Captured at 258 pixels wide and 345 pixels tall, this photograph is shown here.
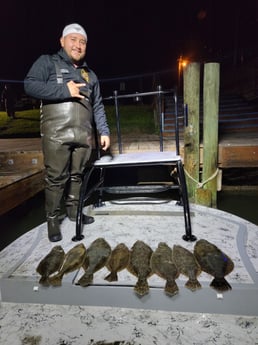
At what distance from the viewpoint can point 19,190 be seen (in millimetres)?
3566

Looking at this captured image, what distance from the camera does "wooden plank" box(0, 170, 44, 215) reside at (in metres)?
3.26

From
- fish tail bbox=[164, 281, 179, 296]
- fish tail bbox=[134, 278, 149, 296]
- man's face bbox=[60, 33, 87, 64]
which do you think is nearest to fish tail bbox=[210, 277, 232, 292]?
fish tail bbox=[164, 281, 179, 296]

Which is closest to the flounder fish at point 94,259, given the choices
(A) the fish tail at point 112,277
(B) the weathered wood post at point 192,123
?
(A) the fish tail at point 112,277

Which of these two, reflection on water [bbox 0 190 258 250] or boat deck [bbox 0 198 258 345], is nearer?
boat deck [bbox 0 198 258 345]

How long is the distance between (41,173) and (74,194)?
1883mm

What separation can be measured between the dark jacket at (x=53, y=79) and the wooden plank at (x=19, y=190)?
1.73m

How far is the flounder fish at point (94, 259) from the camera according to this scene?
5.26 ft

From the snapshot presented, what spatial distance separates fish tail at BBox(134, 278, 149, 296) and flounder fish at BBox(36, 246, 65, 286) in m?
0.59

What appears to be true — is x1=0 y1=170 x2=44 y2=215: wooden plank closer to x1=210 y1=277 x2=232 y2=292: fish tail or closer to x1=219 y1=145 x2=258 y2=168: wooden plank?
x1=210 y1=277 x2=232 y2=292: fish tail

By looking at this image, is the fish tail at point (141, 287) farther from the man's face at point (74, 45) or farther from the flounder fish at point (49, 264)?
the man's face at point (74, 45)

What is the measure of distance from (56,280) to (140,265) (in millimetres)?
575

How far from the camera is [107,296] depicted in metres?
1.54

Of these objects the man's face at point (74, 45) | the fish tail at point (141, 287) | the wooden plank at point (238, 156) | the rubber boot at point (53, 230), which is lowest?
the fish tail at point (141, 287)

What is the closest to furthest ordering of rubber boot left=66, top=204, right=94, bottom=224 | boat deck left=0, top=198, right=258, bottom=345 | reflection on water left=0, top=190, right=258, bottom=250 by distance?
1. boat deck left=0, top=198, right=258, bottom=345
2. rubber boot left=66, top=204, right=94, bottom=224
3. reflection on water left=0, top=190, right=258, bottom=250
